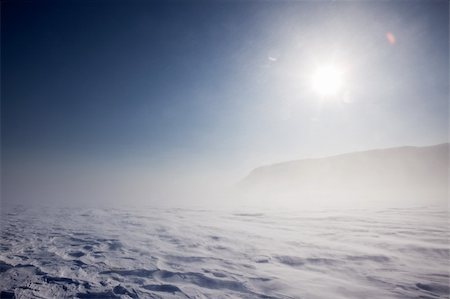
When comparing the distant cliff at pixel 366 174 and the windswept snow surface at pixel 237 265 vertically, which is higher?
the distant cliff at pixel 366 174

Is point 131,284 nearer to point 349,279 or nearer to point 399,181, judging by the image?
point 349,279

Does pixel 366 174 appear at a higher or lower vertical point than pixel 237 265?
higher

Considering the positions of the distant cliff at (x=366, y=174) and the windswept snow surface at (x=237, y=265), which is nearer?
the windswept snow surface at (x=237, y=265)

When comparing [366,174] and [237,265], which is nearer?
[237,265]

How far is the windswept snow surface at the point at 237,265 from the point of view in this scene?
3.34 m

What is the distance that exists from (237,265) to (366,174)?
276 ft

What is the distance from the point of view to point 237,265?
4430 millimetres

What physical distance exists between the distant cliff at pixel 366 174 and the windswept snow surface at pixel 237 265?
40097 mm

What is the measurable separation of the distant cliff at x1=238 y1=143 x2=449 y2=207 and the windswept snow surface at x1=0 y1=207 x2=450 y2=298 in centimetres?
4010

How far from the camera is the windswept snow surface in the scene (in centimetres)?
334

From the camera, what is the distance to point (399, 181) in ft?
199

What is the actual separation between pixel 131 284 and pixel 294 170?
102 metres

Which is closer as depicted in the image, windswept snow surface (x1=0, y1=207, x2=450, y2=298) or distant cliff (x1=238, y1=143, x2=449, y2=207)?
windswept snow surface (x1=0, y1=207, x2=450, y2=298)

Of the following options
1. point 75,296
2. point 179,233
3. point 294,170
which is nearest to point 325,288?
point 75,296
